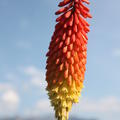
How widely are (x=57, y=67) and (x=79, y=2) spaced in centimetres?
267

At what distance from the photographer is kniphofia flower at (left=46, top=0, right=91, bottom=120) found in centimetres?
1328

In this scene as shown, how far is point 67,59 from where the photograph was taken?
44.4 ft

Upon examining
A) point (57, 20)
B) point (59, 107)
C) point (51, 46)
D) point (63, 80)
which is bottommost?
point (59, 107)

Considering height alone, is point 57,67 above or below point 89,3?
below

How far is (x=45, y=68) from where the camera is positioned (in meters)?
13.8

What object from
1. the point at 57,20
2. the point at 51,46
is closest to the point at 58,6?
the point at 57,20

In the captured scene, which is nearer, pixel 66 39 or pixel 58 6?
pixel 66 39

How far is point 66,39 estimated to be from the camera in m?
13.5

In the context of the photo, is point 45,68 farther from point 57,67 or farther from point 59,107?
point 59,107

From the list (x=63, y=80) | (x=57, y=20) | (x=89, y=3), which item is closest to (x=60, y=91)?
(x=63, y=80)

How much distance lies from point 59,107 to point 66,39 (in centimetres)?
248

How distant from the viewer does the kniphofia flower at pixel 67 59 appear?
13.3 metres

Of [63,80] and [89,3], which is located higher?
[89,3]

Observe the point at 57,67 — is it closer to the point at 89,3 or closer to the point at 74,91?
the point at 74,91
